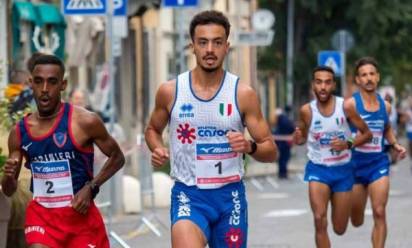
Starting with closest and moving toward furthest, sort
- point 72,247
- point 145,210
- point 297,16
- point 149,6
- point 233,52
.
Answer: point 72,247
point 145,210
point 149,6
point 233,52
point 297,16

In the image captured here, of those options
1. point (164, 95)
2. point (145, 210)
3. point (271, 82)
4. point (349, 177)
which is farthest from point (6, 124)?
point (271, 82)

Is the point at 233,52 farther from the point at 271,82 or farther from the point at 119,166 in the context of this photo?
the point at 119,166

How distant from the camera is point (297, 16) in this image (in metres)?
56.0

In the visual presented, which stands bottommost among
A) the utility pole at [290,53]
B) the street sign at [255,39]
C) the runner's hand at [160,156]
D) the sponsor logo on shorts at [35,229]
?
the utility pole at [290,53]

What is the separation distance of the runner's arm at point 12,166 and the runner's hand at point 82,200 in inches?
15.4

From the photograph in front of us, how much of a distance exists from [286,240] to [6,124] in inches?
180

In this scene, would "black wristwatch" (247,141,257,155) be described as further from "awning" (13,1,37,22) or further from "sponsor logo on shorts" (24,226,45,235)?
"awning" (13,1,37,22)

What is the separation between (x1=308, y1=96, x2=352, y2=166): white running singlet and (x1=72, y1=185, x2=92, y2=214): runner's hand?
15.9ft

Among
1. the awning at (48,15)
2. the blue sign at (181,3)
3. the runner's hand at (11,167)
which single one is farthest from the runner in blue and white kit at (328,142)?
the awning at (48,15)

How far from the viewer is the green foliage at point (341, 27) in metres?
51.1

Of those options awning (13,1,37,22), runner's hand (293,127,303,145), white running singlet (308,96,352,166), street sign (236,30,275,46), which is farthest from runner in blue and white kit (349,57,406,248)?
street sign (236,30,275,46)

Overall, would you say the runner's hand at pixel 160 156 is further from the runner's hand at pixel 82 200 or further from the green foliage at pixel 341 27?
the green foliage at pixel 341 27

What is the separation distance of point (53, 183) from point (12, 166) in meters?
0.29

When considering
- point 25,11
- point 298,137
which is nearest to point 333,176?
point 298,137
